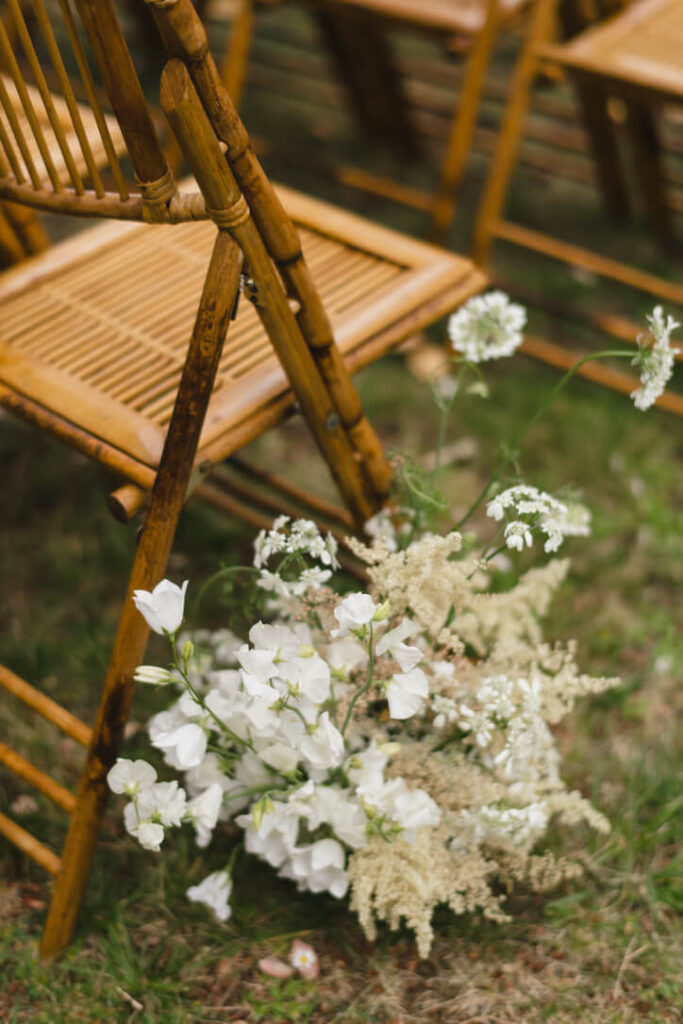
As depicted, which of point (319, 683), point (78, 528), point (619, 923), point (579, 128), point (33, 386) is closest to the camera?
point (319, 683)

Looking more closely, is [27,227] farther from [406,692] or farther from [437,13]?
[437,13]

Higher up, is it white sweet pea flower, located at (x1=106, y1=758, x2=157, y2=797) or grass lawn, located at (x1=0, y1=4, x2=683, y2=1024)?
white sweet pea flower, located at (x1=106, y1=758, x2=157, y2=797)

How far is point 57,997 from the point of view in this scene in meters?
1.28

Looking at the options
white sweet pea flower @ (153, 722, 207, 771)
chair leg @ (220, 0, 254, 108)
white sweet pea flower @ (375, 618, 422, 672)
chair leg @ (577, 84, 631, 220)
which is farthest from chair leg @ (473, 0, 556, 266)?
white sweet pea flower @ (153, 722, 207, 771)

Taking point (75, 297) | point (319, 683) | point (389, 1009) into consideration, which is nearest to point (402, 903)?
point (389, 1009)

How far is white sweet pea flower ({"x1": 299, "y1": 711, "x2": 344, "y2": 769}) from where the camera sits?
1.11 m

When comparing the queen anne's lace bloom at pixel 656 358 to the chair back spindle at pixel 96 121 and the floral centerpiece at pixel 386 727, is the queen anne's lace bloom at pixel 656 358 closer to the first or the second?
the floral centerpiece at pixel 386 727

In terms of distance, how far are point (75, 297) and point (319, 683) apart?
0.71 meters

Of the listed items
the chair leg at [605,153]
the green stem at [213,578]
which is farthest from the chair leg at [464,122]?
the green stem at [213,578]

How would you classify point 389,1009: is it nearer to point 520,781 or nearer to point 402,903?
point 402,903

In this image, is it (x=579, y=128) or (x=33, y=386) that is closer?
(x=33, y=386)

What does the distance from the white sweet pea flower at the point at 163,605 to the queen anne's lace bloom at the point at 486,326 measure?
540 millimetres

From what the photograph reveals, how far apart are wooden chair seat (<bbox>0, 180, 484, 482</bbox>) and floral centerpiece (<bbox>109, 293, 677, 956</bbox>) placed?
0.42 ft

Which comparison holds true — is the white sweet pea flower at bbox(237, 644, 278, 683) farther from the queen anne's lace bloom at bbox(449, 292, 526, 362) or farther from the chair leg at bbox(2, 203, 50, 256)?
the chair leg at bbox(2, 203, 50, 256)
